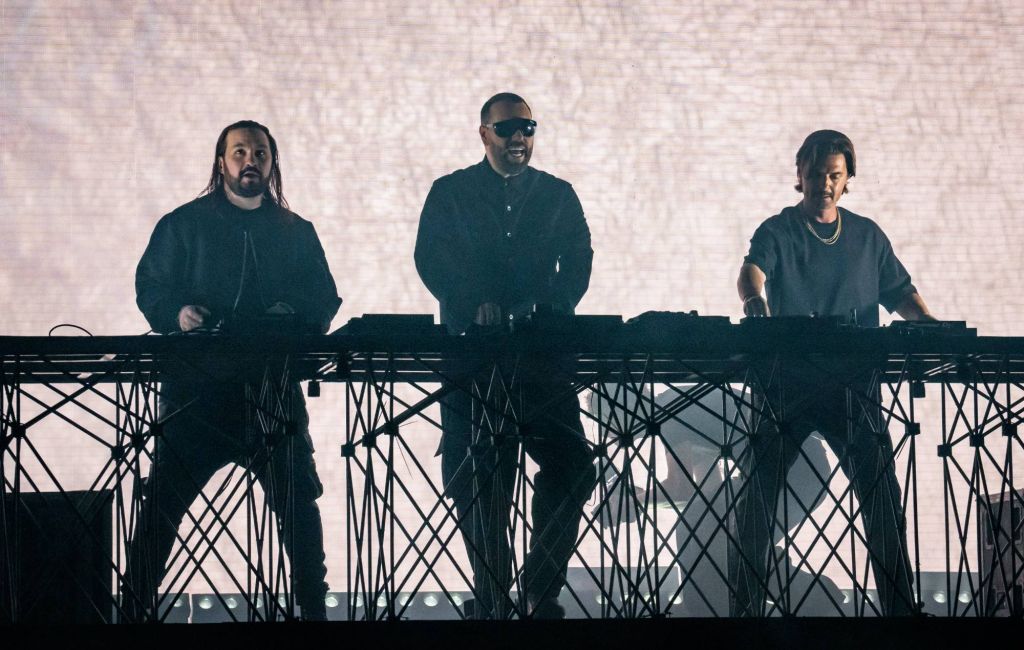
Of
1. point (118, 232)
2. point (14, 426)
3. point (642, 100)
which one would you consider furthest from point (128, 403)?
point (642, 100)

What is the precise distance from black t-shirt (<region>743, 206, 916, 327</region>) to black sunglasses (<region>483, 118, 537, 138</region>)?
2.72ft

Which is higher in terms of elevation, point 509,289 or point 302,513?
point 509,289

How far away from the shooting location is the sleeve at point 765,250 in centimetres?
489

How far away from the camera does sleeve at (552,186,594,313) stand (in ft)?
15.7

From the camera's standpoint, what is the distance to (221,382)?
423 centimetres

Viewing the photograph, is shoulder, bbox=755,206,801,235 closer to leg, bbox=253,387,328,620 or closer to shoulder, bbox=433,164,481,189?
shoulder, bbox=433,164,481,189

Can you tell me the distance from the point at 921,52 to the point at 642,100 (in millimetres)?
1360

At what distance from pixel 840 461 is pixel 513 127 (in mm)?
1434

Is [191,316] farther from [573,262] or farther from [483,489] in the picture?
[573,262]

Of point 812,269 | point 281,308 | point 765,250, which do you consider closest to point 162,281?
point 281,308

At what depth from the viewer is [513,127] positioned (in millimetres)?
4738

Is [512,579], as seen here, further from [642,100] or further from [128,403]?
[642,100]

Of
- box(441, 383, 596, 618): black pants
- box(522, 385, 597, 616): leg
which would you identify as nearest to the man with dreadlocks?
box(441, 383, 596, 618): black pants

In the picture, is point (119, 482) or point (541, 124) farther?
point (541, 124)
